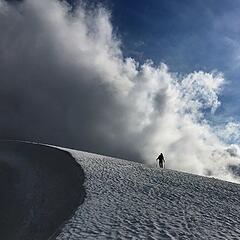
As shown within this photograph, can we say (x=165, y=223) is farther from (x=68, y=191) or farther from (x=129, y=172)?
(x=129, y=172)

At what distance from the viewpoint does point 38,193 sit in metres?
22.3

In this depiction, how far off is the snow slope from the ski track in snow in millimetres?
912

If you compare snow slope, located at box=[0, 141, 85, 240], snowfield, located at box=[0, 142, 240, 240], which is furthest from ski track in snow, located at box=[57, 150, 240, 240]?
snow slope, located at box=[0, 141, 85, 240]

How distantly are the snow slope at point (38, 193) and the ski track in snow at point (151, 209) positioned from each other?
2.99 ft

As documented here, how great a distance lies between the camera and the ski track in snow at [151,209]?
13.2 metres

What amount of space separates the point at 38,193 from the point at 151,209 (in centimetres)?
830

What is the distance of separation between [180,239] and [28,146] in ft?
96.8

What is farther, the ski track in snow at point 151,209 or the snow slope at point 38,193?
the snow slope at point 38,193

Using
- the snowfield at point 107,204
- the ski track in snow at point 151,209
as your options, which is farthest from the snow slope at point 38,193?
the ski track in snow at point 151,209

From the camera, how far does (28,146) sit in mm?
40062

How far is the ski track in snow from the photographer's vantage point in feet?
→ 43.2

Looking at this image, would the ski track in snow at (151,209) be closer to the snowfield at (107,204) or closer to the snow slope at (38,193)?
the snowfield at (107,204)

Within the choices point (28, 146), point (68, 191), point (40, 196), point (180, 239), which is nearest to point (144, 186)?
point (68, 191)

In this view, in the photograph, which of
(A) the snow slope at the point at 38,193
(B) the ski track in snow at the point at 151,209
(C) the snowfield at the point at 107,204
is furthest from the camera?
(A) the snow slope at the point at 38,193
